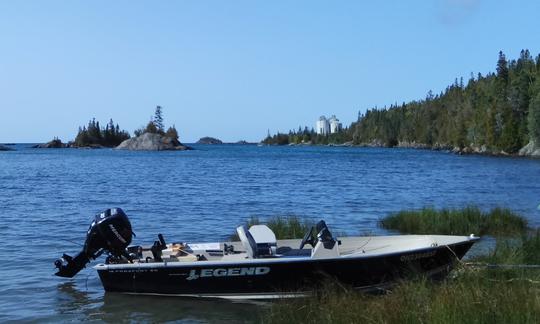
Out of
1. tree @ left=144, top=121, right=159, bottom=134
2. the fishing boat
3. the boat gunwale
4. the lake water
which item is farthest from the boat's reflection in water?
tree @ left=144, top=121, right=159, bottom=134

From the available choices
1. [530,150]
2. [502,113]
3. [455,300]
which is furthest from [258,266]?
[502,113]

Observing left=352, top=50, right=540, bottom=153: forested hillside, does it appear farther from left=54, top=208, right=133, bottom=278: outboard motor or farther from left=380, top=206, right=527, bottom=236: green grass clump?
left=54, top=208, right=133, bottom=278: outboard motor

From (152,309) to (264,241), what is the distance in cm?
252

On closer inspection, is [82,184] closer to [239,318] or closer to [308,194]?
[308,194]

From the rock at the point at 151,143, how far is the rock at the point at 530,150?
93161 millimetres

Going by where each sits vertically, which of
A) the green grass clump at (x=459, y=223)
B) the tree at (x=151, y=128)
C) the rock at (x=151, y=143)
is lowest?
the green grass clump at (x=459, y=223)

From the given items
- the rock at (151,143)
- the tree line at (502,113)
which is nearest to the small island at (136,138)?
the rock at (151,143)

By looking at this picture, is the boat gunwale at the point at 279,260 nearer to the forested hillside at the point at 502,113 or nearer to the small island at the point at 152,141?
the forested hillside at the point at 502,113

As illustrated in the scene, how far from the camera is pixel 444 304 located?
7531 millimetres

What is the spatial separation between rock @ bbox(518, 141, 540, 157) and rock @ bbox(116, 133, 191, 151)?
9316 centimetres

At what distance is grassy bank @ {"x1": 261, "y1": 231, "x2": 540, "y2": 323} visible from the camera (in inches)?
279

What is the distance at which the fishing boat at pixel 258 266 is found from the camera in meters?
11.5

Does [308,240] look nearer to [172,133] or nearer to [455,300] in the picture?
[455,300]

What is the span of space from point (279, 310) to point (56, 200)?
25.6 meters
